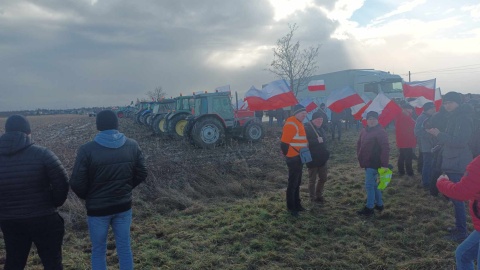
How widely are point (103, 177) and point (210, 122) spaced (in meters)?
9.73

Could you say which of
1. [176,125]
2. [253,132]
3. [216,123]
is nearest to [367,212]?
[216,123]

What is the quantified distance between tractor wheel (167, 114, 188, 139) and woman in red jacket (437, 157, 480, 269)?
12773 millimetres

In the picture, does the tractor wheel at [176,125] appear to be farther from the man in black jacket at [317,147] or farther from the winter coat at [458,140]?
the winter coat at [458,140]

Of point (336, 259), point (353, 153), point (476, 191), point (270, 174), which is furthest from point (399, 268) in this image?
point (353, 153)

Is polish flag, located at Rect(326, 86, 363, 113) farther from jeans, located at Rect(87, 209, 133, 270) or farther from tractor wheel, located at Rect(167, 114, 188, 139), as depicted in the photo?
jeans, located at Rect(87, 209, 133, 270)

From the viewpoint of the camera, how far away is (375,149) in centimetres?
577

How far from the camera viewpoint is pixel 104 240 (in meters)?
3.47

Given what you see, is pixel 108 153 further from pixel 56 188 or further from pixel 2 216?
pixel 2 216

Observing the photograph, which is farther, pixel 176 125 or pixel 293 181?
pixel 176 125

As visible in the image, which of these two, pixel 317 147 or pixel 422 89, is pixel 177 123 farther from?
pixel 317 147

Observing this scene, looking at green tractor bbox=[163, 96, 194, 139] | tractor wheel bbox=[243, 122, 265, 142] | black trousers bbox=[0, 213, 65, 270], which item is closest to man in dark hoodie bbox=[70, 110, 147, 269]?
black trousers bbox=[0, 213, 65, 270]

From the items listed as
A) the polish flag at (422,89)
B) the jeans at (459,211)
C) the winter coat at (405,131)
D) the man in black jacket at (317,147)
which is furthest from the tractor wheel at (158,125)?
the jeans at (459,211)

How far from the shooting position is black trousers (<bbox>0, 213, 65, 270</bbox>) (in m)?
3.12

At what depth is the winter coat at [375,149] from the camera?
571 centimetres
